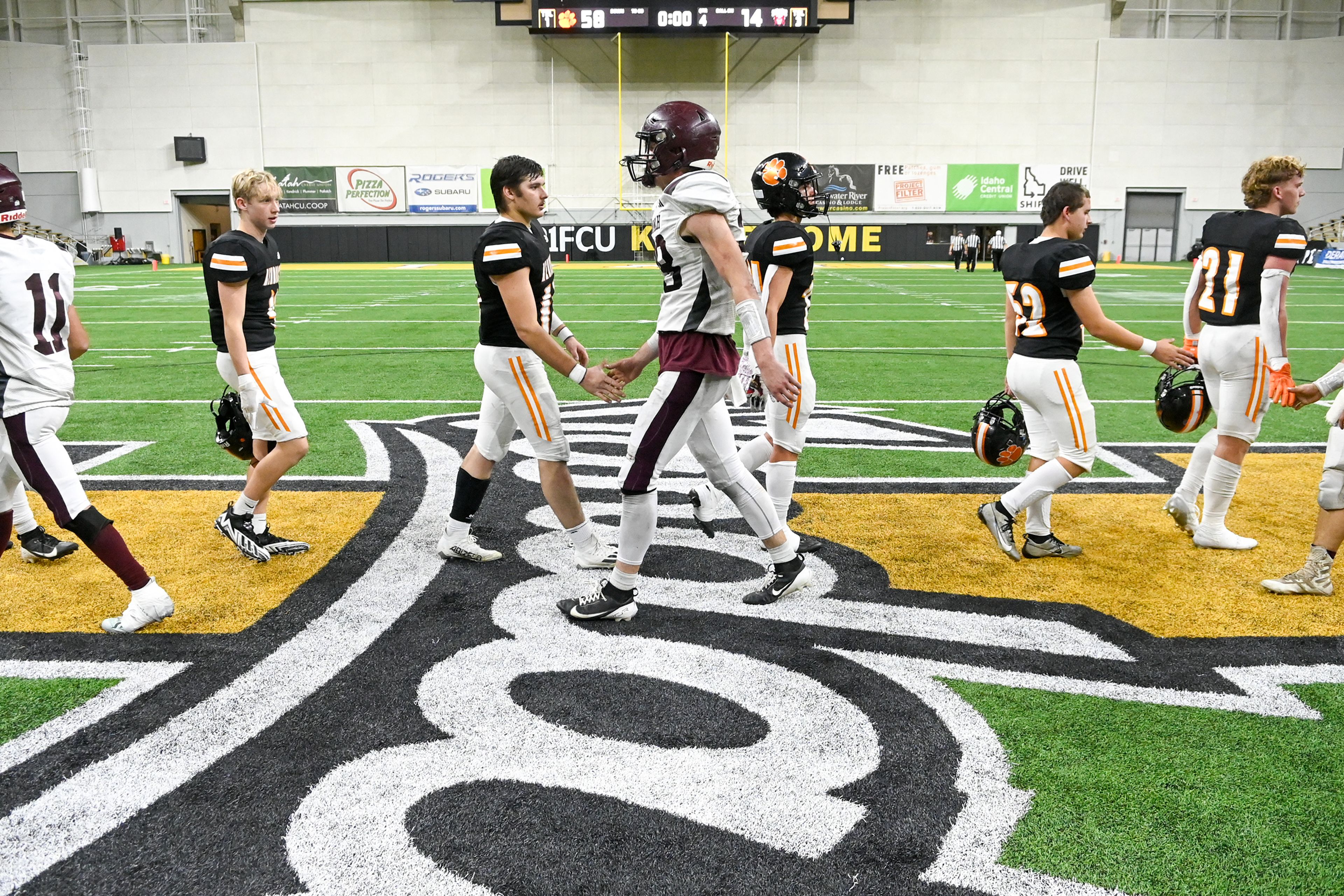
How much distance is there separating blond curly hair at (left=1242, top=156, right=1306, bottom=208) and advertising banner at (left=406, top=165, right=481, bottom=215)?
39.0m

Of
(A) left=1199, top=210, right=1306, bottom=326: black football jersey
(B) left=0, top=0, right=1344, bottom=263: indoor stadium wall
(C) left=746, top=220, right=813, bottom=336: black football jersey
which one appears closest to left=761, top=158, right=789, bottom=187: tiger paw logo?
(C) left=746, top=220, right=813, bottom=336: black football jersey

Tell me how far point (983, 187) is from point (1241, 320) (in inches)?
1498

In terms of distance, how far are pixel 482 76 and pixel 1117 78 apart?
2561 centimetres

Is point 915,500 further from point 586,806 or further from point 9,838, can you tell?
point 9,838

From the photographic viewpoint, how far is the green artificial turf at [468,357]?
26.8ft

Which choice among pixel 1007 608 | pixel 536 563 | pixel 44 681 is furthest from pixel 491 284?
pixel 1007 608

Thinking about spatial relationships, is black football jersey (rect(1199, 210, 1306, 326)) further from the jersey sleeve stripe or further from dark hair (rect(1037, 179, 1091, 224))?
the jersey sleeve stripe

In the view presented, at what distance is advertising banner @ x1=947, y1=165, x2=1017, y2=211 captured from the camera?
4059cm

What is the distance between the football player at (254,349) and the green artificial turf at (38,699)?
144 centimetres

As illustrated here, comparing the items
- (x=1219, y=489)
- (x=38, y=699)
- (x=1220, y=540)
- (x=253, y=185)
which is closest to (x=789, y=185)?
(x=253, y=185)

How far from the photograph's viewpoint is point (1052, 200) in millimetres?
5004

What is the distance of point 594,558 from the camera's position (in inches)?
198

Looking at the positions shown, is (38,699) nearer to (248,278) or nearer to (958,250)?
(248,278)

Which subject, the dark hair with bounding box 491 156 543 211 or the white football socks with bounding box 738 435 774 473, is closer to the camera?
the dark hair with bounding box 491 156 543 211
